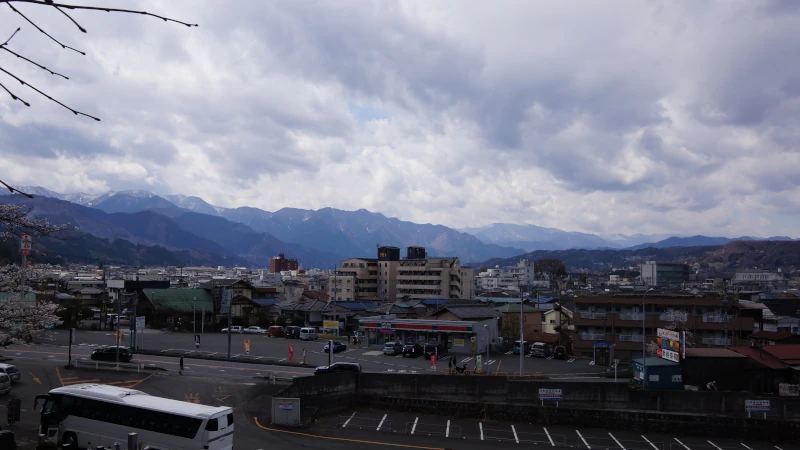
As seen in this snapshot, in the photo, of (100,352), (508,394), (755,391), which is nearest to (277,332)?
(100,352)

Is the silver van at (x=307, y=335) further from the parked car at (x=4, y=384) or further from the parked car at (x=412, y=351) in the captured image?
the parked car at (x=4, y=384)

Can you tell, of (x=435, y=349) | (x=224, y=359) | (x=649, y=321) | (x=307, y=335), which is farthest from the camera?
(x=307, y=335)

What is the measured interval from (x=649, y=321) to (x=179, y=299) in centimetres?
4202

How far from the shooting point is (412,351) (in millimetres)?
36781

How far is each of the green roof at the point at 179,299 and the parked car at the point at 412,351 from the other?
76.9 ft

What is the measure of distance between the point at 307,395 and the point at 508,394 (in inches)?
354

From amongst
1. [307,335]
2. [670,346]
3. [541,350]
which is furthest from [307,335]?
[670,346]

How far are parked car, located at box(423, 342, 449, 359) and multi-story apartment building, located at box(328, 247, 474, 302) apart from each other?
118ft

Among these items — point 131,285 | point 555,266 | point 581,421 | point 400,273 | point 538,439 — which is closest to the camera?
point 538,439

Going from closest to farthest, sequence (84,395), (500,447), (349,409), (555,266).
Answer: (84,395) < (500,447) < (349,409) < (555,266)

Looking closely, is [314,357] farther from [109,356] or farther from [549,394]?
[549,394]

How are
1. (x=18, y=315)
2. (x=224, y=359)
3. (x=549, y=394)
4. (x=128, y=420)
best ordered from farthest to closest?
(x=224, y=359), (x=549, y=394), (x=128, y=420), (x=18, y=315)

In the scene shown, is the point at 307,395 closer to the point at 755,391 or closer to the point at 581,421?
the point at 581,421

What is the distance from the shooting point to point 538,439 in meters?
20.2
